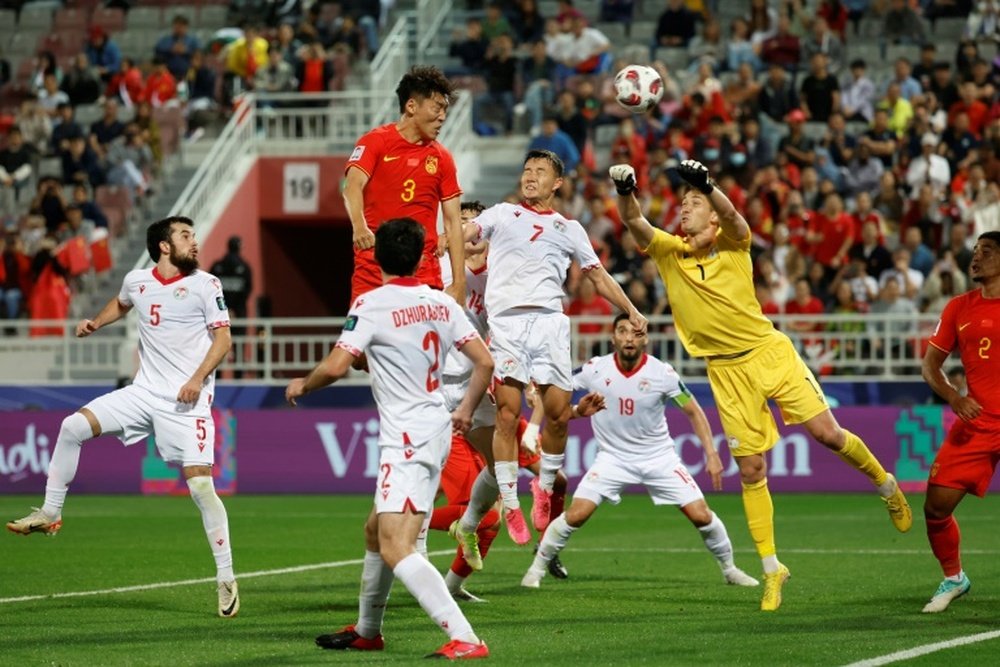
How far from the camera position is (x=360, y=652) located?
31.8 feet

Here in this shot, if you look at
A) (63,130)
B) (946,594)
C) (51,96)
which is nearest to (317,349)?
(63,130)

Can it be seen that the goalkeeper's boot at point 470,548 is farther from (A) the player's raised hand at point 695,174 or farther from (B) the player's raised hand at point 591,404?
(A) the player's raised hand at point 695,174

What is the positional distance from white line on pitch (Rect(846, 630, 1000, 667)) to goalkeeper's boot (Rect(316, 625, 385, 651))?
2.53 m

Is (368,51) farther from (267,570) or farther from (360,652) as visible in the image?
(360,652)

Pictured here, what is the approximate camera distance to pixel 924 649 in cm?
962

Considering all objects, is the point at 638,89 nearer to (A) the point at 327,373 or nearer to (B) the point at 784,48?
(A) the point at 327,373

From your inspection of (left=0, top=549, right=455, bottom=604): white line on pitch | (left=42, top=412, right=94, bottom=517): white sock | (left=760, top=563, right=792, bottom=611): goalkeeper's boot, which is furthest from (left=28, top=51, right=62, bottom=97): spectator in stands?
(left=760, top=563, right=792, bottom=611): goalkeeper's boot

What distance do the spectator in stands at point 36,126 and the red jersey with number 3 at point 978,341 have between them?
23.4 m

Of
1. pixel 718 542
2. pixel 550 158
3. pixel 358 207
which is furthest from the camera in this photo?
pixel 718 542

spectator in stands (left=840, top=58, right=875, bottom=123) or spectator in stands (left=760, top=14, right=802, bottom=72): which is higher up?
spectator in stands (left=760, top=14, right=802, bottom=72)

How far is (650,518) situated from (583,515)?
6.98 metres

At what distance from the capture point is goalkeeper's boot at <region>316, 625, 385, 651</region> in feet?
32.0

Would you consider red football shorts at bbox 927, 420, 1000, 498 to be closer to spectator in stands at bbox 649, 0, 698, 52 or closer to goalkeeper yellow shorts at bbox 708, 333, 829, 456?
goalkeeper yellow shorts at bbox 708, 333, 829, 456

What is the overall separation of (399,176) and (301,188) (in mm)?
18909
